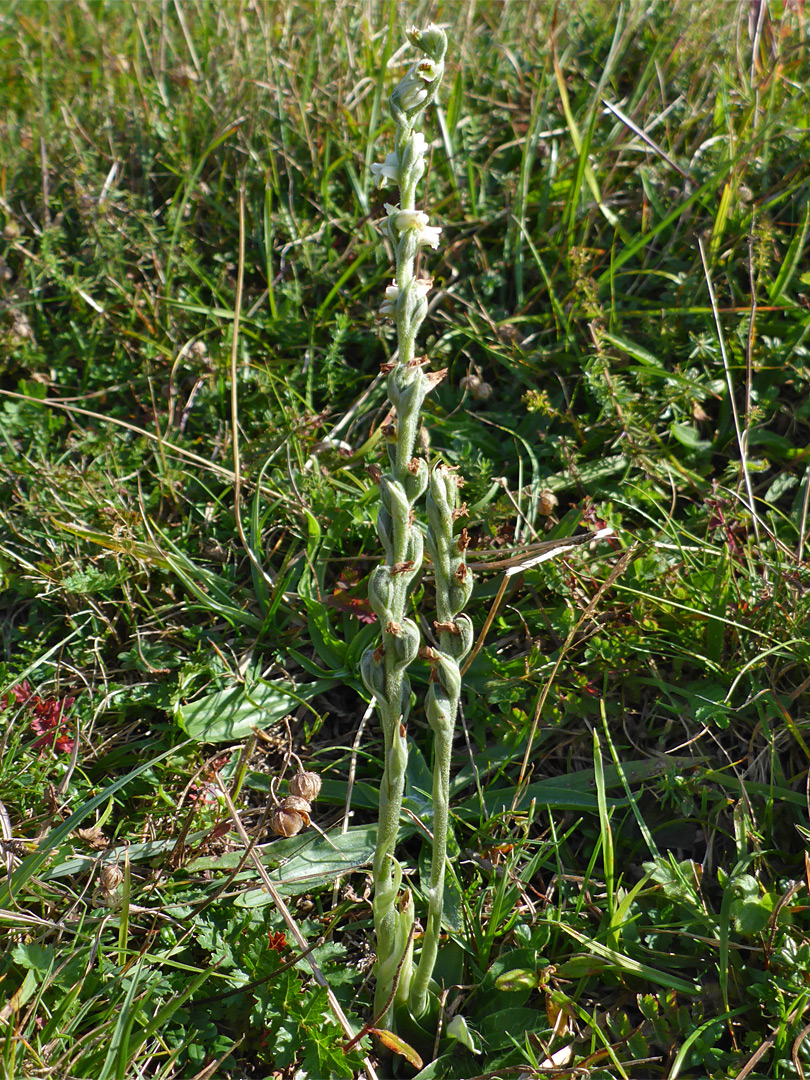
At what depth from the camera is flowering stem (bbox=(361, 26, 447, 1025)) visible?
136 cm

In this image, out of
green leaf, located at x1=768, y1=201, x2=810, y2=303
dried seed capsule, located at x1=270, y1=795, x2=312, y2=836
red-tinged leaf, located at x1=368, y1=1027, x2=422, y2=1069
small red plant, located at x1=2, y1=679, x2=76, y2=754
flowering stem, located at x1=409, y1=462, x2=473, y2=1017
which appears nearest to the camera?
flowering stem, located at x1=409, y1=462, x2=473, y2=1017

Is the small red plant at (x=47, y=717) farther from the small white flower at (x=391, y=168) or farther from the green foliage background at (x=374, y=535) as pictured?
the small white flower at (x=391, y=168)

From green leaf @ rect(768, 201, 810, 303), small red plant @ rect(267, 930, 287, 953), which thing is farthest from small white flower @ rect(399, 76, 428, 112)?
green leaf @ rect(768, 201, 810, 303)

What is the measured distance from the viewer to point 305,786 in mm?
2141

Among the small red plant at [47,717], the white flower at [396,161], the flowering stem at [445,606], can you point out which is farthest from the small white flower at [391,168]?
the small red plant at [47,717]

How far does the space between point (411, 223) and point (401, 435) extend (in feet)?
1.20

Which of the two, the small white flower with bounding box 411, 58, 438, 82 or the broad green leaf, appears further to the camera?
the broad green leaf

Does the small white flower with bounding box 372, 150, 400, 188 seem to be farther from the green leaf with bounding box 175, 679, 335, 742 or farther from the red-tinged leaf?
the red-tinged leaf

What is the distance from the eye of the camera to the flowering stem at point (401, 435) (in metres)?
1.36

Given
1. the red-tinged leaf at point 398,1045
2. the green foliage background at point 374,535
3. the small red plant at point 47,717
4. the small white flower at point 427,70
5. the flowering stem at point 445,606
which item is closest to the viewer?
the small white flower at point 427,70

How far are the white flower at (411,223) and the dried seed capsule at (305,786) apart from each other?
1.43m

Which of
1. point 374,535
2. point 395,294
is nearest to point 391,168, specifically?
point 395,294

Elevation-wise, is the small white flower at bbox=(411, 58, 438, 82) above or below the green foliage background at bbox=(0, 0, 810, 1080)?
above

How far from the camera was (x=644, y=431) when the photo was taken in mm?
2791
